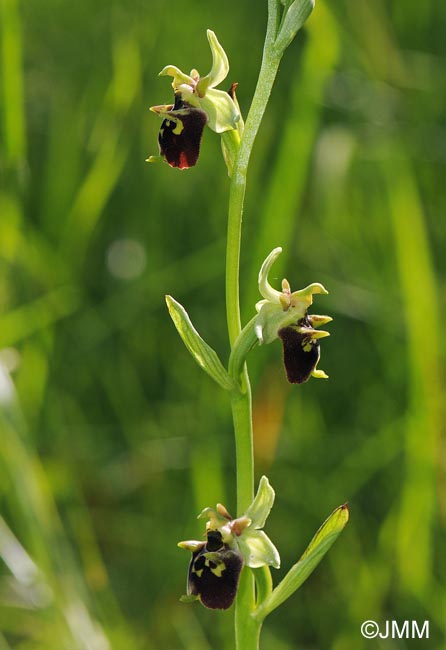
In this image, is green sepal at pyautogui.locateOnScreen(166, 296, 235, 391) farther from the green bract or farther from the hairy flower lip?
the green bract

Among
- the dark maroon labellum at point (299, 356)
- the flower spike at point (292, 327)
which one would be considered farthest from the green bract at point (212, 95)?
the dark maroon labellum at point (299, 356)

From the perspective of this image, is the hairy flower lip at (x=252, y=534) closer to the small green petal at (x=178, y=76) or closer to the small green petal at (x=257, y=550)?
the small green petal at (x=257, y=550)

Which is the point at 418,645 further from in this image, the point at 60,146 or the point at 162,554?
the point at 60,146

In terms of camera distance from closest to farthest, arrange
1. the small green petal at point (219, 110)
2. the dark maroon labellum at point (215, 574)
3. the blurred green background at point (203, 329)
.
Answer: the dark maroon labellum at point (215, 574)
the small green petal at point (219, 110)
the blurred green background at point (203, 329)

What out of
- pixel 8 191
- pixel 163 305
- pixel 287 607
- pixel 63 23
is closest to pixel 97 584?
pixel 287 607

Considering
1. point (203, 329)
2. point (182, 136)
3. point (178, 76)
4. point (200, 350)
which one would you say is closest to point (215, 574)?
point (200, 350)
